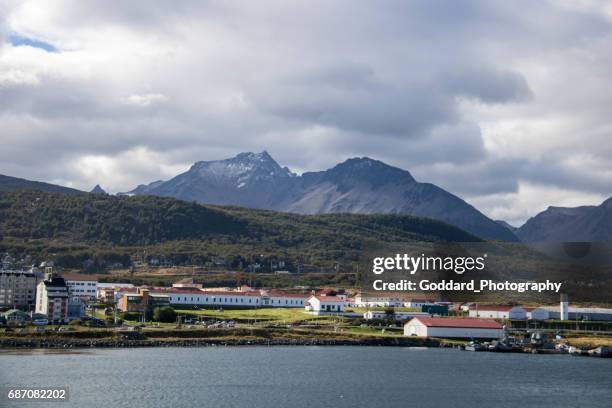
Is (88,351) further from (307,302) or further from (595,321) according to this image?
(595,321)

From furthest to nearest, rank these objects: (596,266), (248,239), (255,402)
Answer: (248,239) → (596,266) → (255,402)

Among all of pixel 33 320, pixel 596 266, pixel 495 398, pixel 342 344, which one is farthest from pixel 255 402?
pixel 596 266

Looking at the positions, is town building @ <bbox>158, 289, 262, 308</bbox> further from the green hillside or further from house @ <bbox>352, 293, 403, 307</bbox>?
the green hillside

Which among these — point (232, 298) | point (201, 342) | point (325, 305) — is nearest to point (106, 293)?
point (232, 298)

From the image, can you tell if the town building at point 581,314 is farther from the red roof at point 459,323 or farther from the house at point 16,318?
the house at point 16,318

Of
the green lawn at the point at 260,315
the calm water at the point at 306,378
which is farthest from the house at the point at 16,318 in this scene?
the green lawn at the point at 260,315

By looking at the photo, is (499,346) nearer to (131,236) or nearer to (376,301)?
(376,301)
